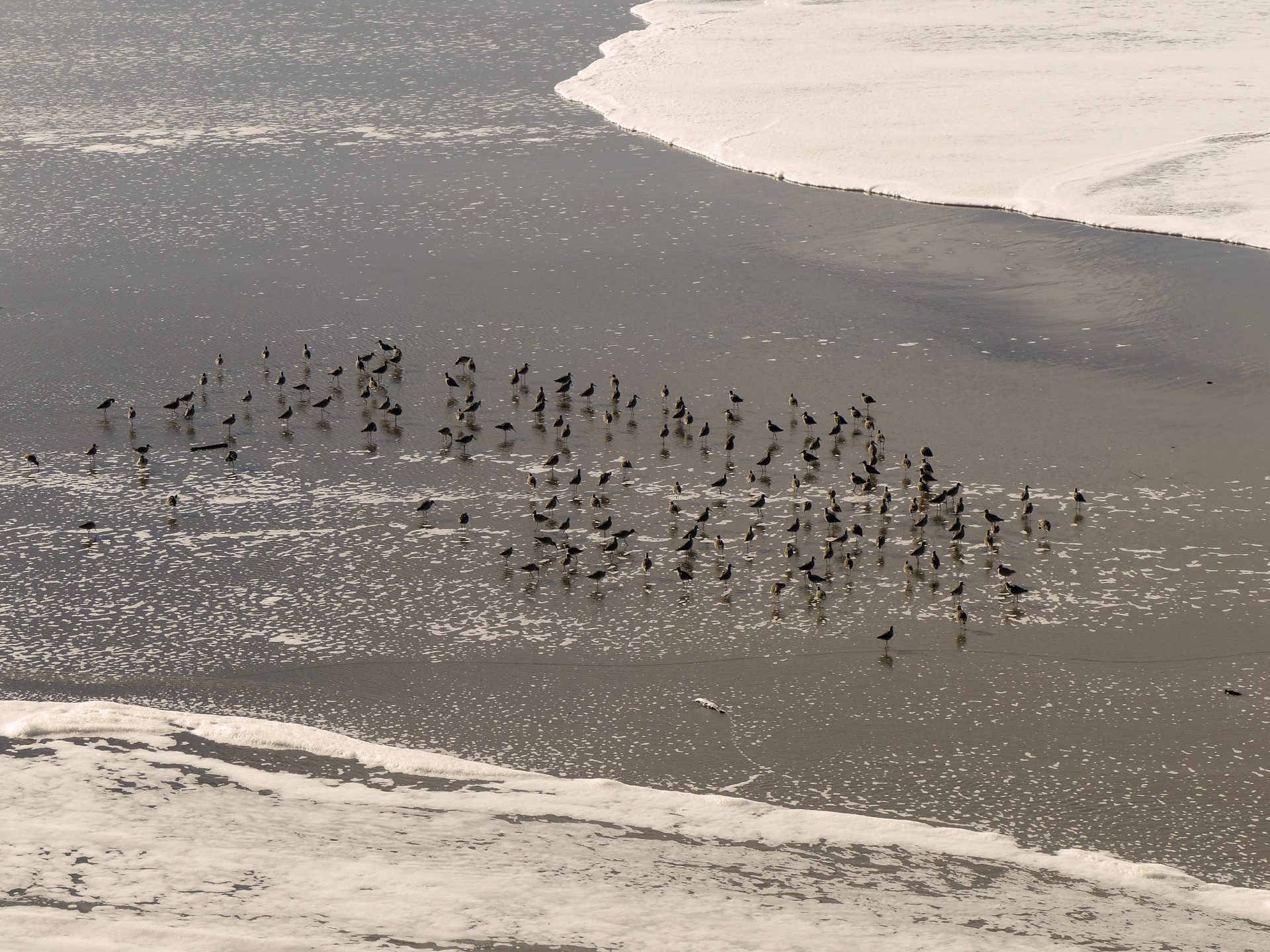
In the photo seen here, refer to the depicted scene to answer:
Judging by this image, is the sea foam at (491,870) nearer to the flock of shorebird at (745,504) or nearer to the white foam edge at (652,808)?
the white foam edge at (652,808)

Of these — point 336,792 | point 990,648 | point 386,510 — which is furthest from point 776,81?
point 336,792

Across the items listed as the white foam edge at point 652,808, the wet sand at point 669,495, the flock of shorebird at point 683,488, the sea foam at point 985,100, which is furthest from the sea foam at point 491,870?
the sea foam at point 985,100

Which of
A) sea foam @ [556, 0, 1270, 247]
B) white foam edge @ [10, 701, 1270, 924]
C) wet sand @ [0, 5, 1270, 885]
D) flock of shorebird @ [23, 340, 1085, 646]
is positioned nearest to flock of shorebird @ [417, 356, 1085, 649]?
flock of shorebird @ [23, 340, 1085, 646]

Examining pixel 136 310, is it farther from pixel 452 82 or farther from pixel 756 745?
pixel 452 82

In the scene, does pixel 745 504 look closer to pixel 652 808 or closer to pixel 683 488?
pixel 683 488

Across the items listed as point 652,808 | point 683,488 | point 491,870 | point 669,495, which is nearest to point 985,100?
point 683,488

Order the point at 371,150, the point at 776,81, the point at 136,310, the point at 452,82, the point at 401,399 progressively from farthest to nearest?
the point at 452,82 < the point at 776,81 < the point at 371,150 < the point at 136,310 < the point at 401,399
